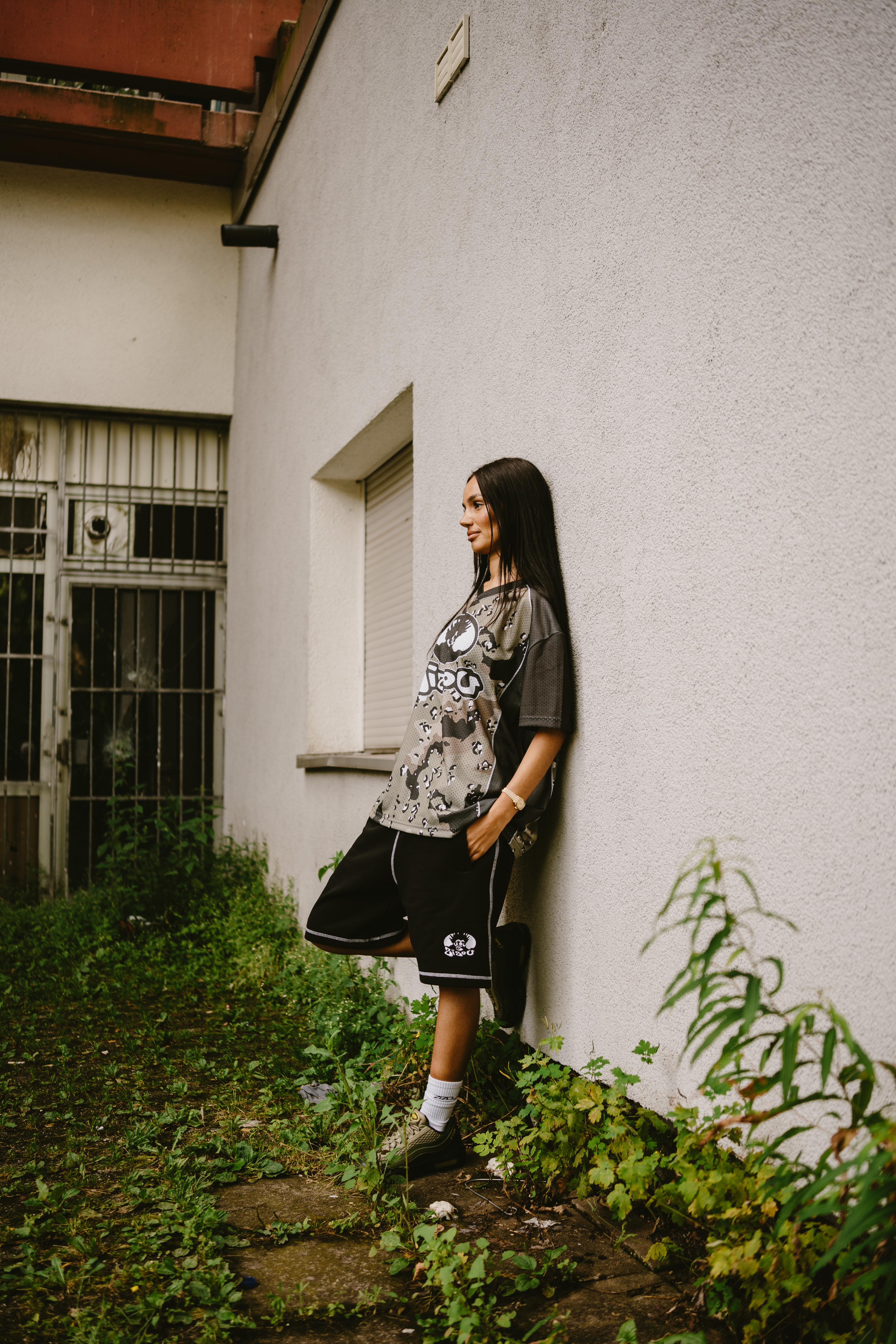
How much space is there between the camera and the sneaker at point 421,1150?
245cm

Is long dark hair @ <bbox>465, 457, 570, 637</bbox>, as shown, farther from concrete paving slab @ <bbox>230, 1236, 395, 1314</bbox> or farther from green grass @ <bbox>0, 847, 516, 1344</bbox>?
concrete paving slab @ <bbox>230, 1236, 395, 1314</bbox>

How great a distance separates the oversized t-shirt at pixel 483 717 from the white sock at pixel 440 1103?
62 cm

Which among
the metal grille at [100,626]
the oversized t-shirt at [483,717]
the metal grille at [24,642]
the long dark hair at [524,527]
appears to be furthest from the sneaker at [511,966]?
the metal grille at [24,642]

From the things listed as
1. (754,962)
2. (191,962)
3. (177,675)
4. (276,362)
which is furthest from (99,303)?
(754,962)

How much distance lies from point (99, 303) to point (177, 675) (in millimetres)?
2677

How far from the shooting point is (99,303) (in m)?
7.01

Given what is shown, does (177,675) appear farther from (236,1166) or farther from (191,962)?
(236,1166)

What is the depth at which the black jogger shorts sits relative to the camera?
8.27ft

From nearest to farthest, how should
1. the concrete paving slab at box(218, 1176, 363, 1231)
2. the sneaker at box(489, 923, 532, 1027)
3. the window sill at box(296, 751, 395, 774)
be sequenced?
the concrete paving slab at box(218, 1176, 363, 1231), the sneaker at box(489, 923, 532, 1027), the window sill at box(296, 751, 395, 774)

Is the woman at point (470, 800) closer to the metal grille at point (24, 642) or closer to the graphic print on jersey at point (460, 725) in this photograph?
the graphic print on jersey at point (460, 725)

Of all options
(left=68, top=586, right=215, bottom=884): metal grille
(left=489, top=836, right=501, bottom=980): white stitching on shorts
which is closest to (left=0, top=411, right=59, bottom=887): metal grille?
(left=68, top=586, right=215, bottom=884): metal grille

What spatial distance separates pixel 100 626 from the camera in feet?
23.0

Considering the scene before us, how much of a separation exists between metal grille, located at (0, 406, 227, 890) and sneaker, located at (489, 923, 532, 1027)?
14.7ft

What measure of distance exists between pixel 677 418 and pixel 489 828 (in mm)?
1082
